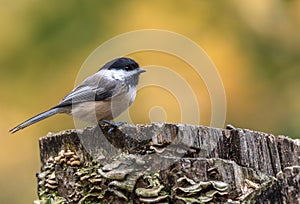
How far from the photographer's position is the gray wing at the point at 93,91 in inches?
152

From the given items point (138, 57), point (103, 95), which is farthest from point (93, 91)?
point (138, 57)

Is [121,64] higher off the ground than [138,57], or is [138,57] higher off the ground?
[138,57]

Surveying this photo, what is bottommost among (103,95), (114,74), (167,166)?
(167,166)

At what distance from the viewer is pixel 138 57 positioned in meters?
4.80

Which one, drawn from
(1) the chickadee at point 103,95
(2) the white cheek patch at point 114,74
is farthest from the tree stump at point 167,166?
(2) the white cheek patch at point 114,74

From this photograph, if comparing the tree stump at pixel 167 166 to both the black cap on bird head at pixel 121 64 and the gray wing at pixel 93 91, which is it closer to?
the gray wing at pixel 93 91

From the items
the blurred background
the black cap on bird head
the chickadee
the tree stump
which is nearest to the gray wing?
the chickadee

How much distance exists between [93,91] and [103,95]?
7 centimetres

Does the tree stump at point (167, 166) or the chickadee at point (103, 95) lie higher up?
the chickadee at point (103, 95)

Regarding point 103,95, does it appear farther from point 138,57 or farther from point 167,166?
point 167,166

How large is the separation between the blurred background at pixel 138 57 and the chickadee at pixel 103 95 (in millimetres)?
607

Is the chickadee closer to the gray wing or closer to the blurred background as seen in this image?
the gray wing

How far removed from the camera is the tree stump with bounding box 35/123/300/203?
7.25 ft

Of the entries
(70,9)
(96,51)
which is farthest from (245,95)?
(70,9)
